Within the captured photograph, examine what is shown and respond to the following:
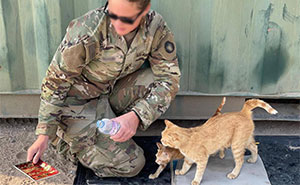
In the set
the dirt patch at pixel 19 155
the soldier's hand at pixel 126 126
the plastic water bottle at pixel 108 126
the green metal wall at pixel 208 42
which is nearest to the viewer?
the plastic water bottle at pixel 108 126

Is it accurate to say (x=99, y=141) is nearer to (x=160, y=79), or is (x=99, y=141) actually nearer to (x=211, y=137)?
(x=160, y=79)

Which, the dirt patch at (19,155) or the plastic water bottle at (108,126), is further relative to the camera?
the dirt patch at (19,155)

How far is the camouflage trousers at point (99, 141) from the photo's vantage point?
7.32 ft

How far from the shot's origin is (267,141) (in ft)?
9.02

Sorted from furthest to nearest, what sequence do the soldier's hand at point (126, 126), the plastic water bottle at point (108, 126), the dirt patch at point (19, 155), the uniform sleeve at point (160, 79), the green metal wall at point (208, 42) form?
the green metal wall at point (208, 42)
the dirt patch at point (19, 155)
the uniform sleeve at point (160, 79)
the soldier's hand at point (126, 126)
the plastic water bottle at point (108, 126)

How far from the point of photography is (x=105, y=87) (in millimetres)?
2303

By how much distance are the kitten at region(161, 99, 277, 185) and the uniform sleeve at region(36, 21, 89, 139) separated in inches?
23.5

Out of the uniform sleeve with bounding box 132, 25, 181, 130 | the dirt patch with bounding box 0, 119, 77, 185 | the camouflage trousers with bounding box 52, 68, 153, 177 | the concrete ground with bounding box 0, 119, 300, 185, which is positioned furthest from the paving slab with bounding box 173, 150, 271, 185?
the dirt patch with bounding box 0, 119, 77, 185

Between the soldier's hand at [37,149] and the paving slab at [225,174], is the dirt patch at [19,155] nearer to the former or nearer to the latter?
the soldier's hand at [37,149]

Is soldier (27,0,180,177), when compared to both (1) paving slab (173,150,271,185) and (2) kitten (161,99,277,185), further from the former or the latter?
(1) paving slab (173,150,271,185)

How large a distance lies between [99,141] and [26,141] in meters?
0.71

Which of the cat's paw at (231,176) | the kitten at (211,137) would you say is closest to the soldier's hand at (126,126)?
the kitten at (211,137)

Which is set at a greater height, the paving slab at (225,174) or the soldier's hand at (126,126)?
the soldier's hand at (126,126)

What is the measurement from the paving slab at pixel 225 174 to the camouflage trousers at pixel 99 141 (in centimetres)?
29
